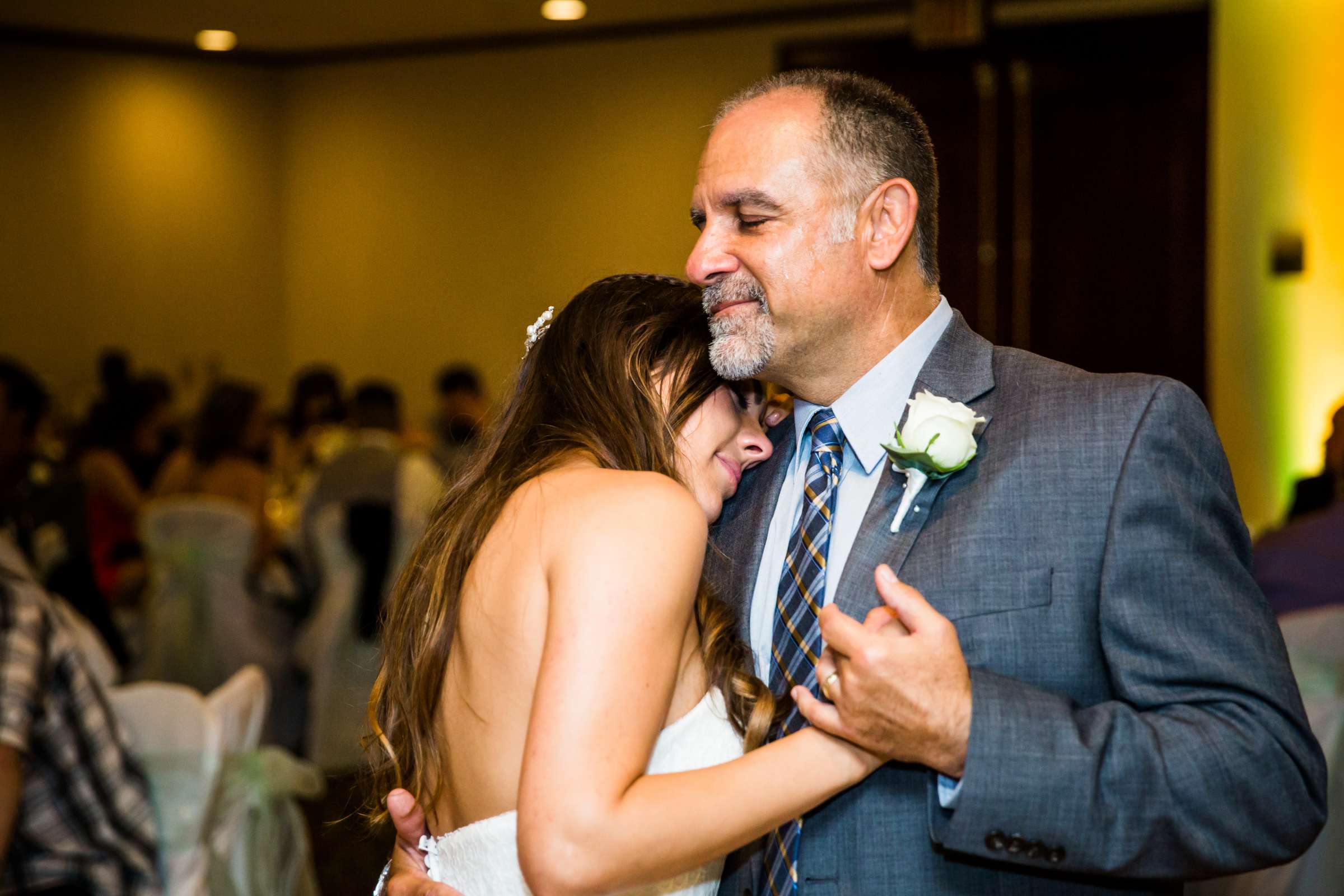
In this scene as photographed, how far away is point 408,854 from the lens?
5.99 feet

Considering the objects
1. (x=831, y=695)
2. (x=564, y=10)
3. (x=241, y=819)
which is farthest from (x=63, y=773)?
(x=564, y=10)

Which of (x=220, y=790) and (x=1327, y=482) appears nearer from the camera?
(x=220, y=790)

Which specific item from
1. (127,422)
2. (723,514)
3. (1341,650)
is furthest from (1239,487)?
(127,422)

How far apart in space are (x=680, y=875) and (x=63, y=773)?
1.49 metres

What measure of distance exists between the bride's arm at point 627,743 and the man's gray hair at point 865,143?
1.90ft

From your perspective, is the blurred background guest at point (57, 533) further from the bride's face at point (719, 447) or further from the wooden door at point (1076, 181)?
the wooden door at point (1076, 181)

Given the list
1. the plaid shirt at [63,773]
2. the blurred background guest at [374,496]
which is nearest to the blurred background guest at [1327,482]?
the blurred background guest at [374,496]

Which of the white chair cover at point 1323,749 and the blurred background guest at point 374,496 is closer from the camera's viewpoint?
the white chair cover at point 1323,749

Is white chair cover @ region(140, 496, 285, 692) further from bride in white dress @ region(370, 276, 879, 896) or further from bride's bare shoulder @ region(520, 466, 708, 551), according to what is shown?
bride's bare shoulder @ region(520, 466, 708, 551)

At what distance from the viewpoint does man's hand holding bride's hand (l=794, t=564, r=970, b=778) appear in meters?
1.39

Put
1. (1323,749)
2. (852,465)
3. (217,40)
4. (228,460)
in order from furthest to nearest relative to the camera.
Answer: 1. (217,40)
2. (228,460)
3. (1323,749)
4. (852,465)

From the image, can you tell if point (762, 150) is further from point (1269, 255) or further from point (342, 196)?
point (342, 196)

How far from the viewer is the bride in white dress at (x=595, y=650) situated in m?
1.36

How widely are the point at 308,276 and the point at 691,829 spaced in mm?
8727
